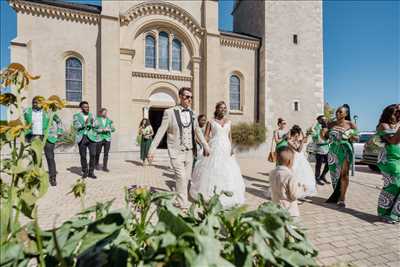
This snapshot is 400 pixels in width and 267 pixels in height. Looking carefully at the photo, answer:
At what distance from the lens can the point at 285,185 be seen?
254 centimetres

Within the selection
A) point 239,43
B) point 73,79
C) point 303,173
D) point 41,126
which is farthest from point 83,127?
point 239,43

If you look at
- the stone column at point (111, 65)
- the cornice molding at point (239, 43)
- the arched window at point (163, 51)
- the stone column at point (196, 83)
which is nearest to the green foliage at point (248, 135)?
the stone column at point (196, 83)

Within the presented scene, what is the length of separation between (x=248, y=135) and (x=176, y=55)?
7241 millimetres

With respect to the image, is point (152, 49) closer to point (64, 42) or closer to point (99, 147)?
point (64, 42)

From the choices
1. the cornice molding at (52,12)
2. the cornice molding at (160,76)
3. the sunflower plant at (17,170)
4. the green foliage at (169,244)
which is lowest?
the green foliage at (169,244)

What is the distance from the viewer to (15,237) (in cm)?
88

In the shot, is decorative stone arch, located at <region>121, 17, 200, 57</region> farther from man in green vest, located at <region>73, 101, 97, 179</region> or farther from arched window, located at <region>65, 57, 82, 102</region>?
man in green vest, located at <region>73, 101, 97, 179</region>

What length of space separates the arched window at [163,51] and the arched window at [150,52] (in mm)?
333

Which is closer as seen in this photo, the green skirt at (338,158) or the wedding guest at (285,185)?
the wedding guest at (285,185)

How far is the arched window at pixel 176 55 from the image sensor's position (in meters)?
15.1

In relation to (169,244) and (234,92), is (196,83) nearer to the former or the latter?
(234,92)

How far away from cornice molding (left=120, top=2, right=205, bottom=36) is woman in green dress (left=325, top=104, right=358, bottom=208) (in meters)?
13.0

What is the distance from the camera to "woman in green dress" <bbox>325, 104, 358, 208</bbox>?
409 cm

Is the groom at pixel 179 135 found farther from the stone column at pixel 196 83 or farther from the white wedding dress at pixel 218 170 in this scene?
the stone column at pixel 196 83
